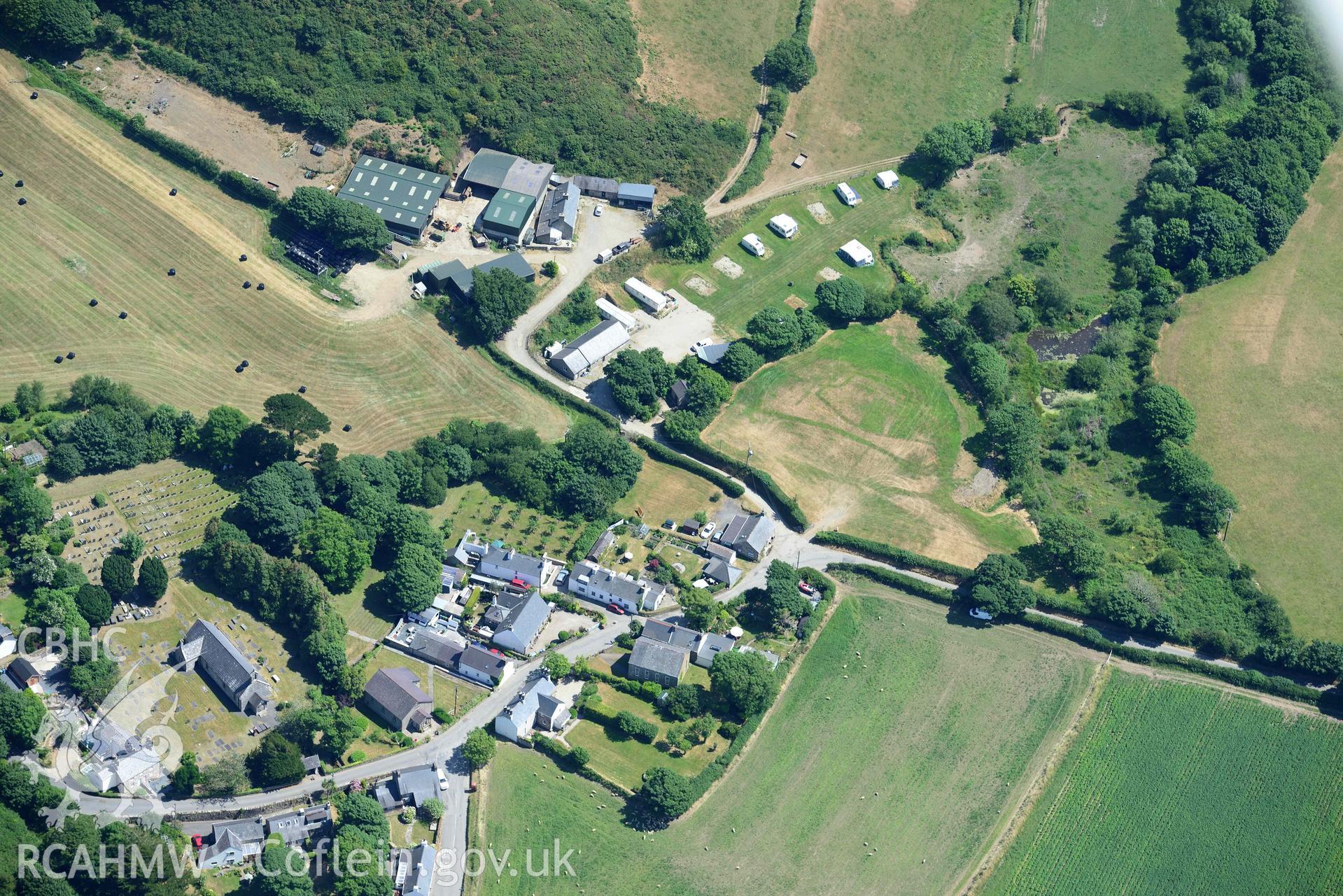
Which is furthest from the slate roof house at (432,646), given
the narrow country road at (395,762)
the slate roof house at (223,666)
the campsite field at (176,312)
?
the campsite field at (176,312)

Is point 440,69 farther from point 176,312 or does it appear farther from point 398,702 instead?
point 398,702

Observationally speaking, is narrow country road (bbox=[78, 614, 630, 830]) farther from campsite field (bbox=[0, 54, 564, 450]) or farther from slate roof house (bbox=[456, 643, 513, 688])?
campsite field (bbox=[0, 54, 564, 450])

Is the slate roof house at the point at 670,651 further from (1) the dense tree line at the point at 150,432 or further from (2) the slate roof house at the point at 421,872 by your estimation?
(1) the dense tree line at the point at 150,432

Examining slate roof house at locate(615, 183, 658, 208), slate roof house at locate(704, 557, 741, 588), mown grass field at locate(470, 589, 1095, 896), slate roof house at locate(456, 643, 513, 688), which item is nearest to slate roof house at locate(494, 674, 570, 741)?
mown grass field at locate(470, 589, 1095, 896)

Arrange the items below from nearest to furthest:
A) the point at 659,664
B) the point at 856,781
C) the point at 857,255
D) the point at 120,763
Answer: the point at 120,763
the point at 856,781
the point at 659,664
the point at 857,255

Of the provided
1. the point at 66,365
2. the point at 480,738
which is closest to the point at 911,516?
the point at 480,738

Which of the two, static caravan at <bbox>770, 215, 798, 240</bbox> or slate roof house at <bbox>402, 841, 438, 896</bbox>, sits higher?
static caravan at <bbox>770, 215, 798, 240</bbox>

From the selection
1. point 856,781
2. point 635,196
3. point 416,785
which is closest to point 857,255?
point 635,196
